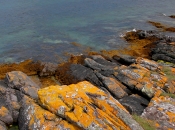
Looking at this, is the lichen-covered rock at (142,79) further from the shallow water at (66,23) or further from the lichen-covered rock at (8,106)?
the shallow water at (66,23)

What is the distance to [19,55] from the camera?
36531mm

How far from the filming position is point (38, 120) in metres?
15.5

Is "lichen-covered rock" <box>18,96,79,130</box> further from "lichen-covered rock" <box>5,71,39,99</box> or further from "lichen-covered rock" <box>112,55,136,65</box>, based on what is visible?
"lichen-covered rock" <box>112,55,136,65</box>

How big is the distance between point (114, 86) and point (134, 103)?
134 inches

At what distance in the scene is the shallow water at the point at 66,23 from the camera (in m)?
39.2

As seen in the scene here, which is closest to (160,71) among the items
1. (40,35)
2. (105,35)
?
(105,35)

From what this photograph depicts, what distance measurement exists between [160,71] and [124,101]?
298 inches

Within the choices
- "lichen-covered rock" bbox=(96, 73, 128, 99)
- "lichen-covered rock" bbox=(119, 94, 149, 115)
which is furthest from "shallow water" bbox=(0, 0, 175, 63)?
"lichen-covered rock" bbox=(119, 94, 149, 115)

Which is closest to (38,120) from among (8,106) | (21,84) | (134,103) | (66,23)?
(8,106)

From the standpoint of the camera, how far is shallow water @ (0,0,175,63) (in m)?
39.2

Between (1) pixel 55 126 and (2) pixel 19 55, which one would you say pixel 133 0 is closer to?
(2) pixel 19 55

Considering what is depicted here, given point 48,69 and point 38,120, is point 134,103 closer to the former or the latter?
point 38,120

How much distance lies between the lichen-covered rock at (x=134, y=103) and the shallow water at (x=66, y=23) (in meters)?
17.1

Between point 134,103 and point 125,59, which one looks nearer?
point 134,103
